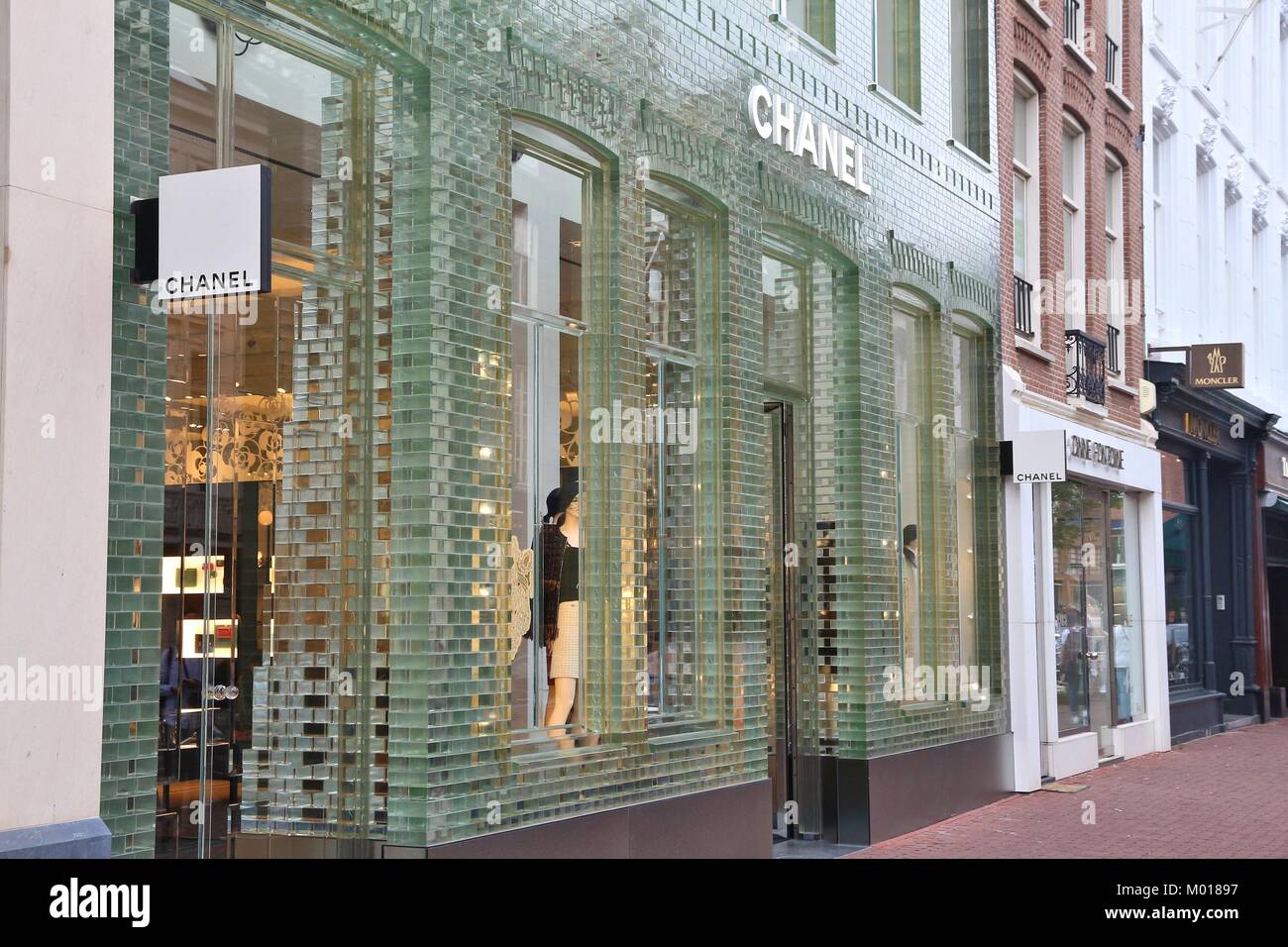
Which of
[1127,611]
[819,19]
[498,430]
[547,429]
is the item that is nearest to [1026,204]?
[1127,611]

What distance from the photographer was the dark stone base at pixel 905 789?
12.2 metres

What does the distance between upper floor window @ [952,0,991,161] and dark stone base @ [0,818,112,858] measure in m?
12.1

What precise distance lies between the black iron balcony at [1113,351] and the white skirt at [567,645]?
12387 millimetres

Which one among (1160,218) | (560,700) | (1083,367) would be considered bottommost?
(560,700)

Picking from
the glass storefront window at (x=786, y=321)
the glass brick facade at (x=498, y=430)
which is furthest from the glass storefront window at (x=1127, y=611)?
the glass storefront window at (x=786, y=321)

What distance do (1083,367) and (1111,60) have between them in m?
4.61

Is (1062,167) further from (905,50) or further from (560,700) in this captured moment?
(560,700)

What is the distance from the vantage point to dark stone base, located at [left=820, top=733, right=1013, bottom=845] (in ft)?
40.1

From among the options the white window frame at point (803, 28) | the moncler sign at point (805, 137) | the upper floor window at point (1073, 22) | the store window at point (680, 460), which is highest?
the upper floor window at point (1073, 22)

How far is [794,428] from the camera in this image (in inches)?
493

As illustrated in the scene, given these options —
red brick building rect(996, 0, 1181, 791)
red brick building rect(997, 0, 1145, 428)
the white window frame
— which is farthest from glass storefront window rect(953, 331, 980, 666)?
the white window frame

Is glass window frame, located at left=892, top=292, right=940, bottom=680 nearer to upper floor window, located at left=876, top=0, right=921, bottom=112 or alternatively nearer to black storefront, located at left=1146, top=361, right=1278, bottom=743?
upper floor window, located at left=876, top=0, right=921, bottom=112

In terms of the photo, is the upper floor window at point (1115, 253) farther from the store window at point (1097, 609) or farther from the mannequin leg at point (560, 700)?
the mannequin leg at point (560, 700)

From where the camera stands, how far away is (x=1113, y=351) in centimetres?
1998
